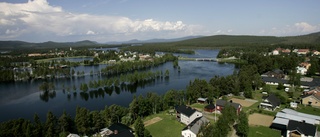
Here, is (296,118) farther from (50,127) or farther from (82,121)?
(50,127)

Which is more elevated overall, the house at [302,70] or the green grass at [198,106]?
the house at [302,70]

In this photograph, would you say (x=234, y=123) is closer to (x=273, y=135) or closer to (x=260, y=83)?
(x=273, y=135)

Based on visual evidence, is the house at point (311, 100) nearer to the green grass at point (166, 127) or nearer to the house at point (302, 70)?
the green grass at point (166, 127)

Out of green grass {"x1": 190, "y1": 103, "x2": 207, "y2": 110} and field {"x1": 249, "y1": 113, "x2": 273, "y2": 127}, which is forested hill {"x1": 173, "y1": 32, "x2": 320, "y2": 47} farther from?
field {"x1": 249, "y1": 113, "x2": 273, "y2": 127}

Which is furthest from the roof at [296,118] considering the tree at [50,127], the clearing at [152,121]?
the tree at [50,127]

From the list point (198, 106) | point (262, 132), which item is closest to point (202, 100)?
point (198, 106)

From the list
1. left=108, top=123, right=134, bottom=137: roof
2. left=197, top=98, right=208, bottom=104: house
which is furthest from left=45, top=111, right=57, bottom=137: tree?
left=197, top=98, right=208, bottom=104: house
